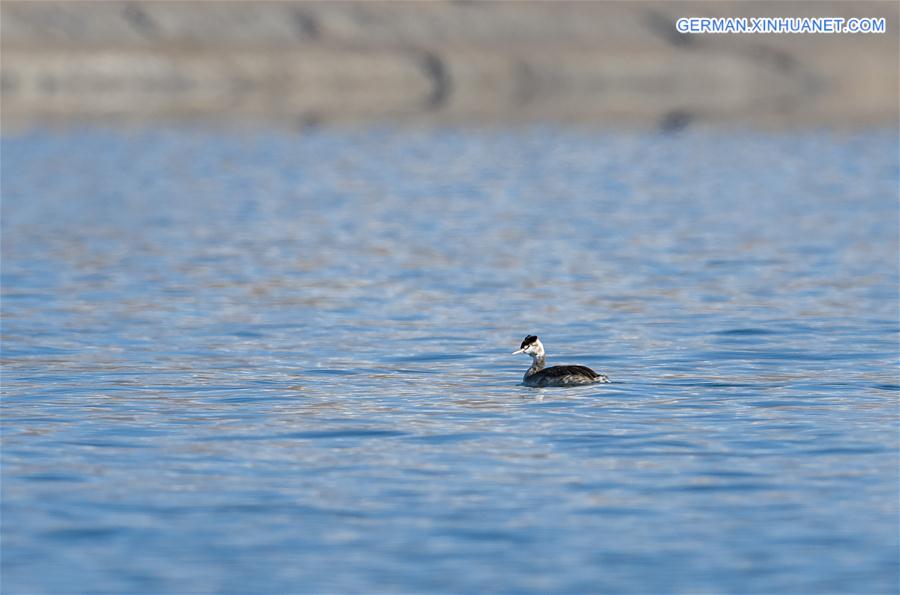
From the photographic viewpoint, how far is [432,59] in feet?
308

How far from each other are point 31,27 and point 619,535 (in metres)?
84.0

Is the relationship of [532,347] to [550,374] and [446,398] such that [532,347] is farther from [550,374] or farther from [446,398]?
[446,398]

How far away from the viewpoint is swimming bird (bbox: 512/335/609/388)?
1986 centimetres

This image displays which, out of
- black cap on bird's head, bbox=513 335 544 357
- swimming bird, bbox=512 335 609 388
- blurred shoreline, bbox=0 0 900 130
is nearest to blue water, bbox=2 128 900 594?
swimming bird, bbox=512 335 609 388

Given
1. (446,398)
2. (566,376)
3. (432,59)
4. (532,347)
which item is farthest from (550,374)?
(432,59)

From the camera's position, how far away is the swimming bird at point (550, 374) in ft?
65.2

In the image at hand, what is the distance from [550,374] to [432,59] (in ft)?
246

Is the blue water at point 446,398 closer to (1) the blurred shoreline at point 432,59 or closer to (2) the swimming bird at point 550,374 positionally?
(2) the swimming bird at point 550,374

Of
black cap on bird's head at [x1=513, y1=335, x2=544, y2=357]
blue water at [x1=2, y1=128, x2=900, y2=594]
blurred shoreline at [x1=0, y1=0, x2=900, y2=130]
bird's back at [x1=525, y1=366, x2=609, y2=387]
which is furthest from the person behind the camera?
blurred shoreline at [x1=0, y1=0, x2=900, y2=130]

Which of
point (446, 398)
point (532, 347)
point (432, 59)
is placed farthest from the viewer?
point (432, 59)

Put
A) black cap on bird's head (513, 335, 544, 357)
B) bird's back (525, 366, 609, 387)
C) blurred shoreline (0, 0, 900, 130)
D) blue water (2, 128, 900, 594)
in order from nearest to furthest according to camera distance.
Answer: blue water (2, 128, 900, 594), bird's back (525, 366, 609, 387), black cap on bird's head (513, 335, 544, 357), blurred shoreline (0, 0, 900, 130)

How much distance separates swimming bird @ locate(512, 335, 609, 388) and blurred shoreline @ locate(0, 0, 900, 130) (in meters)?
62.0

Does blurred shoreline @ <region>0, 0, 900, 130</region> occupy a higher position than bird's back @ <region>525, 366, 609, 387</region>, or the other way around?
blurred shoreline @ <region>0, 0, 900, 130</region>

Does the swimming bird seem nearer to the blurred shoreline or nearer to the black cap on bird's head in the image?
the black cap on bird's head
